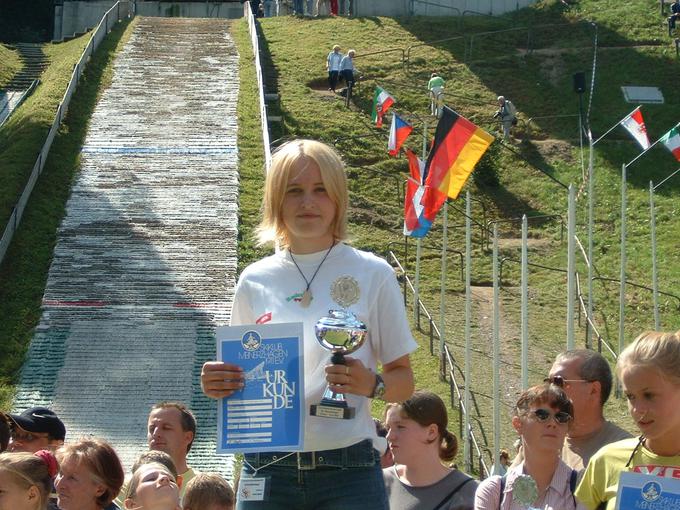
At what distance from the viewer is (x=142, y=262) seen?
22297 millimetres

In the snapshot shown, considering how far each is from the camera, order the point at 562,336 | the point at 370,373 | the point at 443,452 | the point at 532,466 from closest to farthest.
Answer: the point at 370,373, the point at 532,466, the point at 443,452, the point at 562,336

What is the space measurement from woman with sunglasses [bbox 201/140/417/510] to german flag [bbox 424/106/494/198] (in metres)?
8.41

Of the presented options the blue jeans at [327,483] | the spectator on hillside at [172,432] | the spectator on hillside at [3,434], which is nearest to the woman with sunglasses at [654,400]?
the blue jeans at [327,483]

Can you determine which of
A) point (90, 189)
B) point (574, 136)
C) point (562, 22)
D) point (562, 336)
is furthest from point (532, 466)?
point (562, 22)

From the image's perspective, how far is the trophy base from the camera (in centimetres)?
514

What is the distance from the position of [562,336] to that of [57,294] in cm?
782

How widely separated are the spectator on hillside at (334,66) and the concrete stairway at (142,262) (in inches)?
98.4

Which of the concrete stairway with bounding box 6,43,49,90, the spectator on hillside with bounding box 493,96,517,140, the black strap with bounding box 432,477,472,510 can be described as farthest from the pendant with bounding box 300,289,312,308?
the concrete stairway with bounding box 6,43,49,90

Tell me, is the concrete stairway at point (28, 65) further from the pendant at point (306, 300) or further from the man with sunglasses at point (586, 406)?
the pendant at point (306, 300)

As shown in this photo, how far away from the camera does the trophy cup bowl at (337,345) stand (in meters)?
5.15

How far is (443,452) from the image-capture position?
766 centimetres

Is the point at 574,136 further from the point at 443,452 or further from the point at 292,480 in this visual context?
the point at 292,480

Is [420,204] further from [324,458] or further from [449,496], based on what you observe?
Result: [324,458]

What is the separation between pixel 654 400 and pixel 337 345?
1.41m
